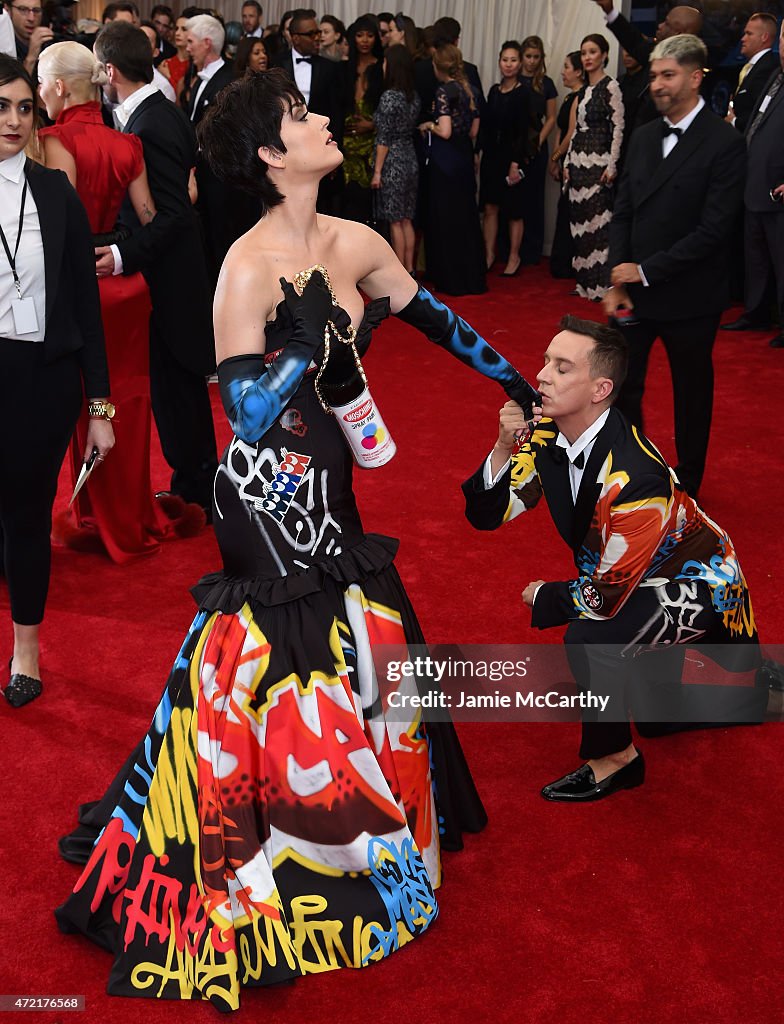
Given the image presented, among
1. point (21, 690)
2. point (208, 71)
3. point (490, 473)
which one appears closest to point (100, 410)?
point (21, 690)

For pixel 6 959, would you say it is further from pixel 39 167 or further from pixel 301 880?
pixel 39 167

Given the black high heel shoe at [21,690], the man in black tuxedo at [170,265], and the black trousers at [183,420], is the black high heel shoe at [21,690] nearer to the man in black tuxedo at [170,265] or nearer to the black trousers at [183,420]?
the black trousers at [183,420]

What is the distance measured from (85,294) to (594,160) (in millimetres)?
5114

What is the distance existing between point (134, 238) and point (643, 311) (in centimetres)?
176

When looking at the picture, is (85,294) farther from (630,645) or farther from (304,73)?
(304,73)

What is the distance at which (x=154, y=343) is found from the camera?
3.95 meters

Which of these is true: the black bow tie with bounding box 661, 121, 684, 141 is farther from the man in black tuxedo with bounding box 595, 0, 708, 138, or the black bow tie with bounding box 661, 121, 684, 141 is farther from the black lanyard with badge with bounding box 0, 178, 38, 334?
the man in black tuxedo with bounding box 595, 0, 708, 138

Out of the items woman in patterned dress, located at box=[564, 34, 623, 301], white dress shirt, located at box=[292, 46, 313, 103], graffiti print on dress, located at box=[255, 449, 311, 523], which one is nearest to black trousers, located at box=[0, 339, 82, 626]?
graffiti print on dress, located at box=[255, 449, 311, 523]

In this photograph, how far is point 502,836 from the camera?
2.48m

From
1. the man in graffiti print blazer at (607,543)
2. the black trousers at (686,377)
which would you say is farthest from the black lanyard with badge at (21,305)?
the black trousers at (686,377)

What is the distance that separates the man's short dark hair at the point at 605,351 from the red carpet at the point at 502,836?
38.0 inches

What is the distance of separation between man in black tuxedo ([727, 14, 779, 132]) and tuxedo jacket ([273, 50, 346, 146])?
8.27ft

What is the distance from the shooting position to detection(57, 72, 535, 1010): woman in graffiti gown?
6.71ft

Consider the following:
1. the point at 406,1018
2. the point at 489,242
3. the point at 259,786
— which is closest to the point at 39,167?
the point at 259,786
